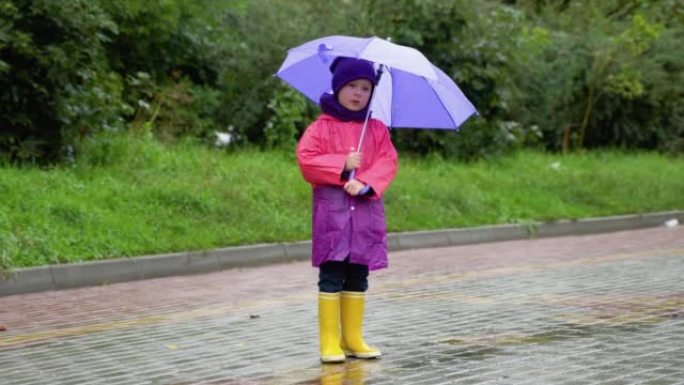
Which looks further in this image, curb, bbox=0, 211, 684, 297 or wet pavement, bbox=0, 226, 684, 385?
curb, bbox=0, 211, 684, 297

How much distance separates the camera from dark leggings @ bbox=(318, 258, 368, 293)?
6816 millimetres

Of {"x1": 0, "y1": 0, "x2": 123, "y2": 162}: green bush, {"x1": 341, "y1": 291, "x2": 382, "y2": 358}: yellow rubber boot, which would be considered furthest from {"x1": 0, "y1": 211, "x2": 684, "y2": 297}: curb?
{"x1": 341, "y1": 291, "x2": 382, "y2": 358}: yellow rubber boot

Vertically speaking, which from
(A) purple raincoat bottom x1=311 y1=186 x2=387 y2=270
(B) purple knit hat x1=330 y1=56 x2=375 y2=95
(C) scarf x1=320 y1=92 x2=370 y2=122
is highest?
(B) purple knit hat x1=330 y1=56 x2=375 y2=95

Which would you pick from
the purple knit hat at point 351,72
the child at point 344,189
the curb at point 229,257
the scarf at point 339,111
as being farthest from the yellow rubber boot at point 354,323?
the curb at point 229,257

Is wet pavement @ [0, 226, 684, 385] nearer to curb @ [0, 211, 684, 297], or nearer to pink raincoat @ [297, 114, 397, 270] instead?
curb @ [0, 211, 684, 297]

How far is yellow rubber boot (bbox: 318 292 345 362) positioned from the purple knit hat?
43.9 inches

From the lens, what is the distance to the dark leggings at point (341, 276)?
6816mm

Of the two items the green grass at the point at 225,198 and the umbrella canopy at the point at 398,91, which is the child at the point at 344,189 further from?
the green grass at the point at 225,198

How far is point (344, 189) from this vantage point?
6.71 metres

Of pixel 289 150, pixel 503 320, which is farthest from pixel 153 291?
pixel 289 150

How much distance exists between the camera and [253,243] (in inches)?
509

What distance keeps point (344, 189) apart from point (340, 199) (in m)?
0.07

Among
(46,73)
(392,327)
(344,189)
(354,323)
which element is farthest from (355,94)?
(46,73)

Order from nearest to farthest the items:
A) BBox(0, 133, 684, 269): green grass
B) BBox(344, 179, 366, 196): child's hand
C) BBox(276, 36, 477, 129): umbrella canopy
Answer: BBox(344, 179, 366, 196): child's hand → BBox(276, 36, 477, 129): umbrella canopy → BBox(0, 133, 684, 269): green grass
